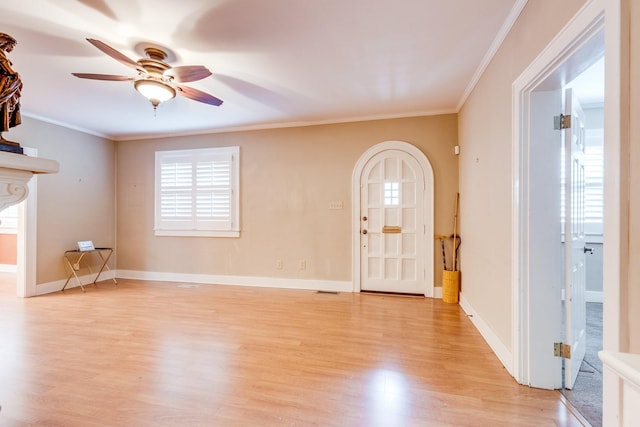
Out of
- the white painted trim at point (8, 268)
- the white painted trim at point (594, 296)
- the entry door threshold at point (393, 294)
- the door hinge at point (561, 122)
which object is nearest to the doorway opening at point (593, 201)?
the white painted trim at point (594, 296)

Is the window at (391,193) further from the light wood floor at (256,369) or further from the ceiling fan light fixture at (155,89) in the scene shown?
the ceiling fan light fixture at (155,89)

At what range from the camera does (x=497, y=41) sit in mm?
Result: 2311

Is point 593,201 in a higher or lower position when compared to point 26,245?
higher

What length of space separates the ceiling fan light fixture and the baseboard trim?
9.77 feet

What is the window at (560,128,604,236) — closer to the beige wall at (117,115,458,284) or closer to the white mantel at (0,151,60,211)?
the beige wall at (117,115,458,284)

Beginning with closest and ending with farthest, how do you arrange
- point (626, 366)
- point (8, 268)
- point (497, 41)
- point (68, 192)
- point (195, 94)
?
point (626, 366) < point (497, 41) < point (195, 94) < point (68, 192) < point (8, 268)

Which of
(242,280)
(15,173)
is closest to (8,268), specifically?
(242,280)

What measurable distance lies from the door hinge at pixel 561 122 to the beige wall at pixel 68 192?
19.1 ft

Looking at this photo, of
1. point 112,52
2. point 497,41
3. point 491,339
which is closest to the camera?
point 112,52

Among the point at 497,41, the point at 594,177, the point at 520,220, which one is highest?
the point at 497,41

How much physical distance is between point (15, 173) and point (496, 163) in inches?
117

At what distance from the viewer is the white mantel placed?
1.22 m

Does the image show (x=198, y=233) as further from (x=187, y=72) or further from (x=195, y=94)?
(x=187, y=72)

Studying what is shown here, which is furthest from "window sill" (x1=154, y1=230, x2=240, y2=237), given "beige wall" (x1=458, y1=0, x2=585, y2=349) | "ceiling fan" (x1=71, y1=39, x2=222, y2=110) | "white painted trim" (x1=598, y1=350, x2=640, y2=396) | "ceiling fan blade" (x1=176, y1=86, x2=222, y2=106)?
"white painted trim" (x1=598, y1=350, x2=640, y2=396)
